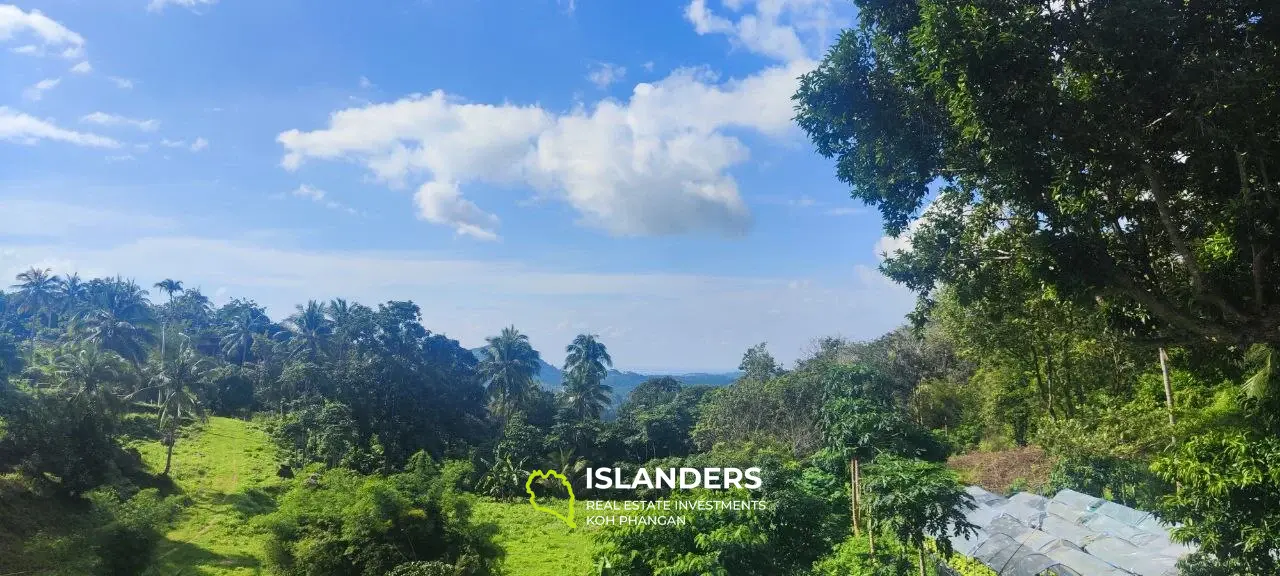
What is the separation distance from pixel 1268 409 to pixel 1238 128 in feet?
8.82

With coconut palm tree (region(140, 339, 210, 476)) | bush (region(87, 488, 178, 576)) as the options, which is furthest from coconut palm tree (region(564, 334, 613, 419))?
bush (region(87, 488, 178, 576))

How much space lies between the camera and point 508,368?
35.2m

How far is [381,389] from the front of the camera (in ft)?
98.1

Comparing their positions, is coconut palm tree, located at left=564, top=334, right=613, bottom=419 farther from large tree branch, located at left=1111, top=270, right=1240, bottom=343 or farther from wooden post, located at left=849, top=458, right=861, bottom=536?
large tree branch, located at left=1111, top=270, right=1240, bottom=343

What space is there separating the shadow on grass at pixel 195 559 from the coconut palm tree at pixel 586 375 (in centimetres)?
2021

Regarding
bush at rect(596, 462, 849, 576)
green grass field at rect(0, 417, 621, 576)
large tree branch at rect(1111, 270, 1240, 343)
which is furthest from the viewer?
green grass field at rect(0, 417, 621, 576)

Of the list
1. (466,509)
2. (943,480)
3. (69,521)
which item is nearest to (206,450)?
(69,521)

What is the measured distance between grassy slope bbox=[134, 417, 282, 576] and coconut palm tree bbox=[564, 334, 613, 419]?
1451 centimetres

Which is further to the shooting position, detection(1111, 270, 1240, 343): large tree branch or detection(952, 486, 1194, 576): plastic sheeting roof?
detection(952, 486, 1194, 576): plastic sheeting roof

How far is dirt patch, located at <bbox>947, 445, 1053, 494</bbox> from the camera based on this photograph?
17797 mm

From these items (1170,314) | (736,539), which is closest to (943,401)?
(1170,314)

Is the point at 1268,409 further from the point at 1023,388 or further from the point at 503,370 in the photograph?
the point at 503,370

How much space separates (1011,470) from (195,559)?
21677mm

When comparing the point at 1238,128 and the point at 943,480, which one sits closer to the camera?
the point at 1238,128
